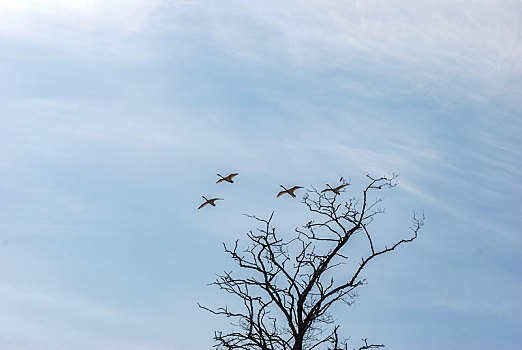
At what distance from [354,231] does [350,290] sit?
1568 mm

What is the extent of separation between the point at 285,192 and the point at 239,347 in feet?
13.7

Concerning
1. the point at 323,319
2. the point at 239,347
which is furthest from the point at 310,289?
the point at 239,347

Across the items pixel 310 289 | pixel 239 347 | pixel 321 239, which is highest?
pixel 321 239

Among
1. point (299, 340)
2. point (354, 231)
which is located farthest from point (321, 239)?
point (299, 340)

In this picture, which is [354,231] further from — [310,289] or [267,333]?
[267,333]

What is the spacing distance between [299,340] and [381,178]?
483 cm

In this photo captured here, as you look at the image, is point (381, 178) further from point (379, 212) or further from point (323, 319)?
point (323, 319)

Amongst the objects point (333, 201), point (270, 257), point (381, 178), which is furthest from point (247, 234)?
point (381, 178)

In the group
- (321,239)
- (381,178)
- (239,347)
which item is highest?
(381,178)

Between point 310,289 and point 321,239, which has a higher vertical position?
point 321,239

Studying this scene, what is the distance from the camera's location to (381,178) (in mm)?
22734

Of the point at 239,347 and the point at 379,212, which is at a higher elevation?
the point at 379,212

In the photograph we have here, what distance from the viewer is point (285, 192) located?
22.1 meters

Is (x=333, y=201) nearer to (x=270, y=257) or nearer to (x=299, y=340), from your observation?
(x=270, y=257)
